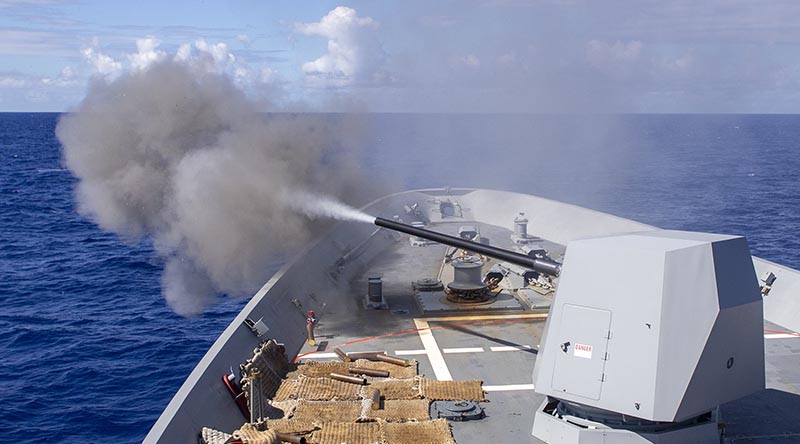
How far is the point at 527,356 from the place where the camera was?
32.2 ft

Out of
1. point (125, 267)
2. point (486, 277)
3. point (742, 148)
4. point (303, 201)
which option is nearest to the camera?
point (486, 277)

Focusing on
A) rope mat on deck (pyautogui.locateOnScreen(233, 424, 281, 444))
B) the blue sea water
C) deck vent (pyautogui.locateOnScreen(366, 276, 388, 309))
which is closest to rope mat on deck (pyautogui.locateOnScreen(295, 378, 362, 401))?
rope mat on deck (pyautogui.locateOnScreen(233, 424, 281, 444))

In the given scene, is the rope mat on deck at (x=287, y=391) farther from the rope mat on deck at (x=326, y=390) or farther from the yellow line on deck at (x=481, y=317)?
the yellow line on deck at (x=481, y=317)

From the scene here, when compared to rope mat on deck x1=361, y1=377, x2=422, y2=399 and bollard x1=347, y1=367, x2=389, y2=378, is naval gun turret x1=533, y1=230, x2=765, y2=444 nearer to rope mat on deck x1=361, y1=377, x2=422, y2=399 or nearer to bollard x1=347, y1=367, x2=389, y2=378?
rope mat on deck x1=361, y1=377, x2=422, y2=399

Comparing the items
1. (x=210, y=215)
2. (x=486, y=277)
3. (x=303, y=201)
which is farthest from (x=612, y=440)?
(x=303, y=201)

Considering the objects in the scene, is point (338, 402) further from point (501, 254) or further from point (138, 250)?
point (138, 250)

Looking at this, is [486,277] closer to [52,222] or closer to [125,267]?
[125,267]

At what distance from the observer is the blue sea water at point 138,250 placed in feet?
48.8

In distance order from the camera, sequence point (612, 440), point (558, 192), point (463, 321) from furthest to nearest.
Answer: point (558, 192)
point (463, 321)
point (612, 440)

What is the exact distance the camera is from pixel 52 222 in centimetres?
3659

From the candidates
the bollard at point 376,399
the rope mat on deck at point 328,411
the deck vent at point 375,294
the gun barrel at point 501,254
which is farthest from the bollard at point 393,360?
the deck vent at point 375,294

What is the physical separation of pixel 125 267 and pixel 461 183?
87.0 feet

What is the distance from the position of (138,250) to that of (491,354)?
24173 millimetres

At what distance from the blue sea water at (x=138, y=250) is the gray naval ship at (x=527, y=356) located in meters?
5.05
